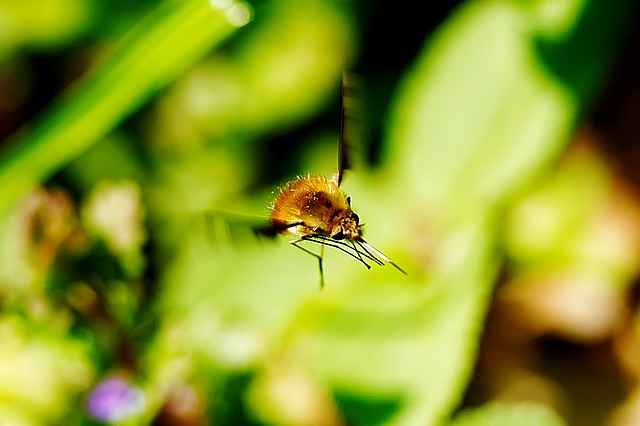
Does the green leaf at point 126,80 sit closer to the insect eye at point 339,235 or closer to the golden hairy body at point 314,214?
the golden hairy body at point 314,214

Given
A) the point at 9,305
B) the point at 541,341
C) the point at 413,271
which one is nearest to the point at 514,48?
the point at 413,271

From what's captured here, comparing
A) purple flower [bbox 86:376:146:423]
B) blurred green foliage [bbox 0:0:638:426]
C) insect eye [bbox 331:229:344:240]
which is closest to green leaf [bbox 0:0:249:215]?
blurred green foliage [bbox 0:0:638:426]

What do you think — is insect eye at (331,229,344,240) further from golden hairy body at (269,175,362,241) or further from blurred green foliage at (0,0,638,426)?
blurred green foliage at (0,0,638,426)

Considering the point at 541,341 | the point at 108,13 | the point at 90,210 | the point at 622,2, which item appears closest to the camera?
the point at 90,210

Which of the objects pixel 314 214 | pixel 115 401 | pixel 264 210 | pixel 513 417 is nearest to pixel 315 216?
pixel 314 214

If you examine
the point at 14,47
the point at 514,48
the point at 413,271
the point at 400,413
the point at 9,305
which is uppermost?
the point at 14,47

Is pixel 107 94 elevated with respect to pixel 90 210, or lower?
elevated

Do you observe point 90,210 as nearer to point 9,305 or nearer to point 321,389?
point 9,305
